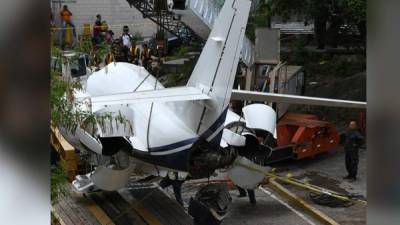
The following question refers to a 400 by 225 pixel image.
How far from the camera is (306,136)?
14.3 m

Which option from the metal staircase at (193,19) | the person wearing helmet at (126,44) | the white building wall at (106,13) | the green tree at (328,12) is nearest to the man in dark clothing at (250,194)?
the metal staircase at (193,19)

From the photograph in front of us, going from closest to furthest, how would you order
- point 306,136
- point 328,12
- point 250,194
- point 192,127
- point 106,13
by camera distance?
point 192,127 → point 250,194 → point 306,136 → point 328,12 → point 106,13

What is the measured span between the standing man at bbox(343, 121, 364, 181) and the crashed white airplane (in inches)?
81.5

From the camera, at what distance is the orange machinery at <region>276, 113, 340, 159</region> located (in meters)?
14.3

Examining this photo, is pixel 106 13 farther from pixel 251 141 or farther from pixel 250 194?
pixel 251 141

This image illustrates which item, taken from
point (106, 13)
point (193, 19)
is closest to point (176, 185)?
point (193, 19)

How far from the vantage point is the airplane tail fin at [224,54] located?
384 inches

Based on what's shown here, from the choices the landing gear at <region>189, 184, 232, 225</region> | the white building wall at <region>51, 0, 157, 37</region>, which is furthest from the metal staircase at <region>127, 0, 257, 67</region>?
the landing gear at <region>189, 184, 232, 225</region>

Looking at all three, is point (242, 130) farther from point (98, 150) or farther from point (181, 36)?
point (181, 36)

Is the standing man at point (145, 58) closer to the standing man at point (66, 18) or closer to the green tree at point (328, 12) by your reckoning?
the green tree at point (328, 12)

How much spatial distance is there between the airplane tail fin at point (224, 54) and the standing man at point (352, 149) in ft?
13.8

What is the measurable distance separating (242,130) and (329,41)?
11054 mm

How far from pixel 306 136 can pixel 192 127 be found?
495 centimetres

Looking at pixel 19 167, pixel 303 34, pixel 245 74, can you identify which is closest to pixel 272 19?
pixel 303 34
